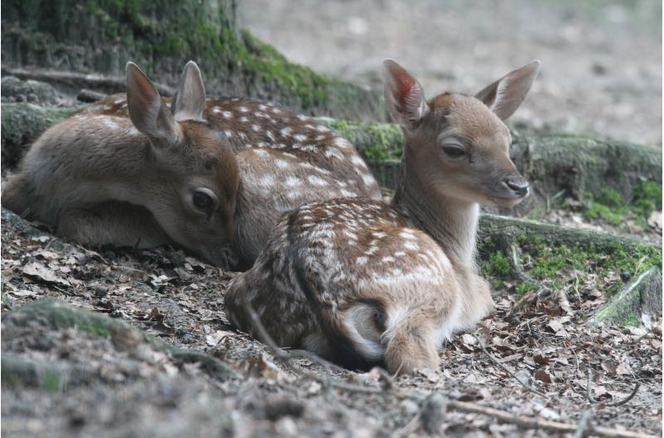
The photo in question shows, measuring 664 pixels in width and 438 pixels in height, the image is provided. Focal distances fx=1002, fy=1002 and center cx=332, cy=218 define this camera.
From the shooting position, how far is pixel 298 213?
5.59 metres

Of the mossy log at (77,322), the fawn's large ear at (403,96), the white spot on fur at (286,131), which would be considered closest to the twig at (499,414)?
the mossy log at (77,322)

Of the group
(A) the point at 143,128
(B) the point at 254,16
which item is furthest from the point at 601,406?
(B) the point at 254,16

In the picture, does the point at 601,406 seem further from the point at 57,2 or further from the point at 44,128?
the point at 57,2

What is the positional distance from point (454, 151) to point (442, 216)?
1.46ft

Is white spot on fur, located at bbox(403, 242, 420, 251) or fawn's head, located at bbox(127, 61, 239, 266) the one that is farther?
fawn's head, located at bbox(127, 61, 239, 266)

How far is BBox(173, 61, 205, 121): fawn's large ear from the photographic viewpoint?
6.48 meters

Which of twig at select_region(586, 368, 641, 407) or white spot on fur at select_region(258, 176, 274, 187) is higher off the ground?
white spot on fur at select_region(258, 176, 274, 187)

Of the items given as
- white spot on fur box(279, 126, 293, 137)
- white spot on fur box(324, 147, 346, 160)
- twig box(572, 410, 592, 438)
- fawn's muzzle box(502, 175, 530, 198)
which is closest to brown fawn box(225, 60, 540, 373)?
fawn's muzzle box(502, 175, 530, 198)

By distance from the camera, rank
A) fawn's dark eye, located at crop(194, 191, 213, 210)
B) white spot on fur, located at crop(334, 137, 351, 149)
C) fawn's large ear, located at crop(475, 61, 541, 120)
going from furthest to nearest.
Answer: white spot on fur, located at crop(334, 137, 351, 149)
fawn's dark eye, located at crop(194, 191, 213, 210)
fawn's large ear, located at crop(475, 61, 541, 120)

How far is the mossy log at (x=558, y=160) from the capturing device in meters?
7.68

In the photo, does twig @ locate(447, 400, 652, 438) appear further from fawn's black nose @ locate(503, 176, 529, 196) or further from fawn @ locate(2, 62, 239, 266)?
fawn @ locate(2, 62, 239, 266)

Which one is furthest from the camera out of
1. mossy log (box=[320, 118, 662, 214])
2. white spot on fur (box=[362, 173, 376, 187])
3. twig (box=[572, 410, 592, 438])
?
mossy log (box=[320, 118, 662, 214])

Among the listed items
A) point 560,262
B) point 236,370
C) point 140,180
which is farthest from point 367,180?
point 236,370

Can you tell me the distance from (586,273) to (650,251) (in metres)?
0.49
